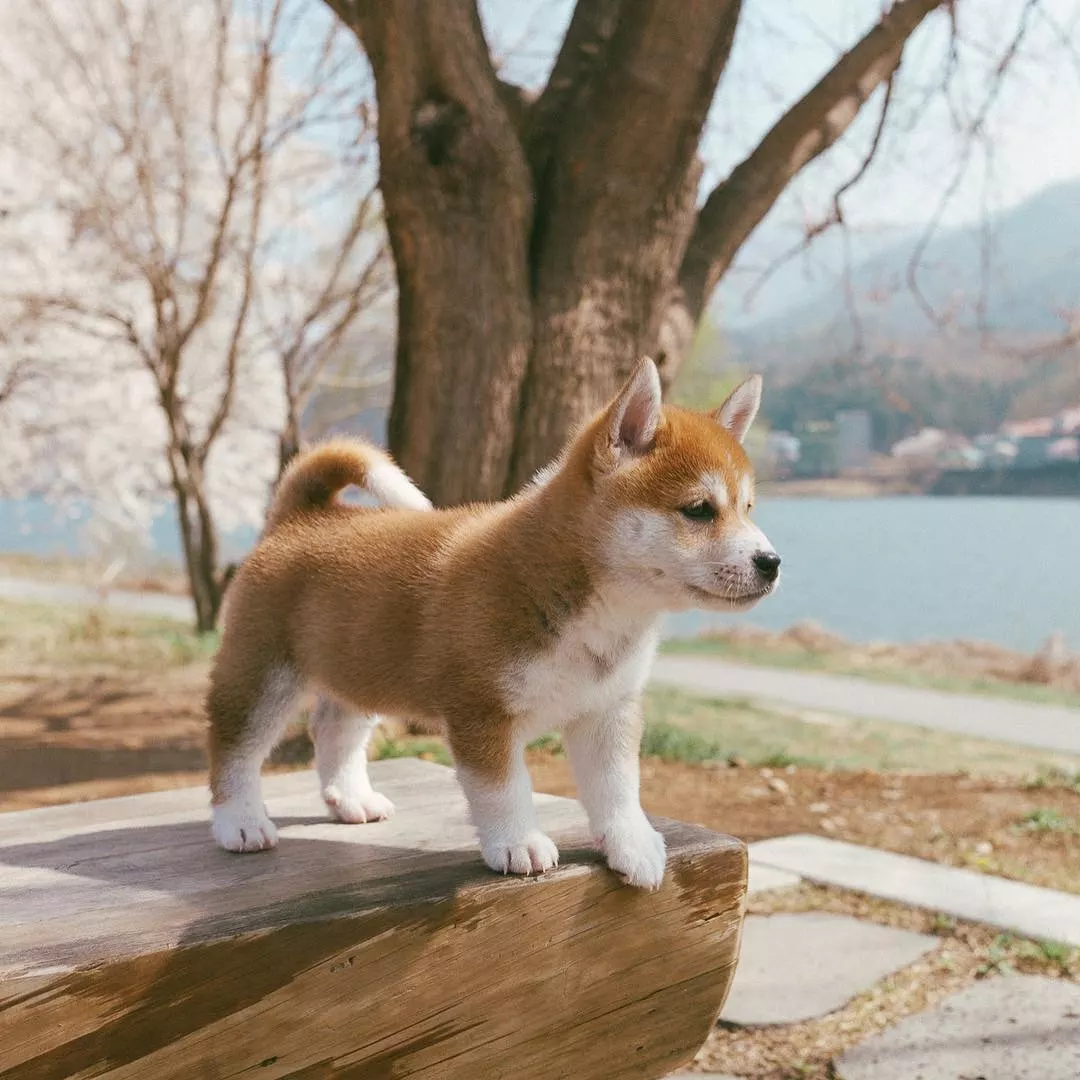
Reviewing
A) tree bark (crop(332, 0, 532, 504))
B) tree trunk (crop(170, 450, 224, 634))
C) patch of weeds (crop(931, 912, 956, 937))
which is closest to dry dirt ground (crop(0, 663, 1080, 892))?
patch of weeds (crop(931, 912, 956, 937))

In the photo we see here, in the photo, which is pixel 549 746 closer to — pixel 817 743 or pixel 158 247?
pixel 817 743

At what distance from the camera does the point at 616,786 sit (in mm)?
2170

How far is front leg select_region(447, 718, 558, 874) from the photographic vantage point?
2.01 m

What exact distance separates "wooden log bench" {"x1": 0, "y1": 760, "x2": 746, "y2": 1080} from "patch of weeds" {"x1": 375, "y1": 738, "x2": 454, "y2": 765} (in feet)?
9.22

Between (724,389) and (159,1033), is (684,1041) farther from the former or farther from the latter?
(724,389)

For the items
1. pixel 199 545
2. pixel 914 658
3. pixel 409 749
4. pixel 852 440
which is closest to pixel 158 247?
pixel 199 545

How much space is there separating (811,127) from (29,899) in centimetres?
473

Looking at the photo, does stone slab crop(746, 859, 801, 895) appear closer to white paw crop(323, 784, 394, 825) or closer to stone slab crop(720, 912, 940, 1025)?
stone slab crop(720, 912, 940, 1025)

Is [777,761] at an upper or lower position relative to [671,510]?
lower

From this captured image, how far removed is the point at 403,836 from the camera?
8.25 feet

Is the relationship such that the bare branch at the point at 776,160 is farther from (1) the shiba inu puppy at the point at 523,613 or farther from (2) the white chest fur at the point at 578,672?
(2) the white chest fur at the point at 578,672

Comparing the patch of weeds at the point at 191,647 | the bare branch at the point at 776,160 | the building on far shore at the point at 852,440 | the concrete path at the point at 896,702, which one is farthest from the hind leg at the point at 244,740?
the building on far shore at the point at 852,440

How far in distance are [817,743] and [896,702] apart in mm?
2061

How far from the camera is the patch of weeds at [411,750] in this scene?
18.1 ft
